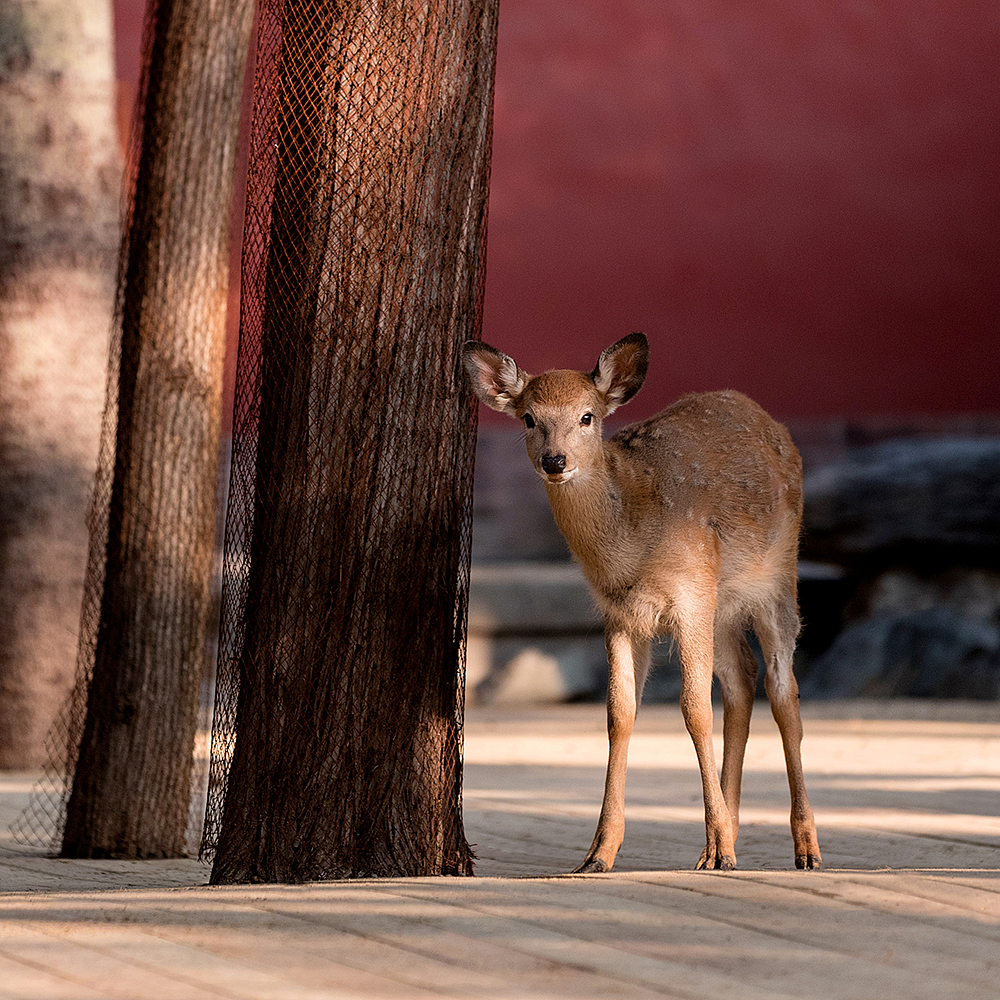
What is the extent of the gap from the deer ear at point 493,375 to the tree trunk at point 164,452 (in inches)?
87.6

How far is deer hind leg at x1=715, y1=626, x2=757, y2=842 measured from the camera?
6.25 metres

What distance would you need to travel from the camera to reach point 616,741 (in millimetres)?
5617

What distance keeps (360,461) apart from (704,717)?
1.60 m

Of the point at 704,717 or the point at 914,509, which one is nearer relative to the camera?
the point at 704,717

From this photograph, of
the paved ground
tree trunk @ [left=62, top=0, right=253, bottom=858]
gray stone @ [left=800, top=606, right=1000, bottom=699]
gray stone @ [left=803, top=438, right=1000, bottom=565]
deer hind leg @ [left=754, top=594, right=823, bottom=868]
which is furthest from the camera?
gray stone @ [left=803, top=438, right=1000, bottom=565]

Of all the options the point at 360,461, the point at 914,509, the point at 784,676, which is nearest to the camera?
the point at 360,461

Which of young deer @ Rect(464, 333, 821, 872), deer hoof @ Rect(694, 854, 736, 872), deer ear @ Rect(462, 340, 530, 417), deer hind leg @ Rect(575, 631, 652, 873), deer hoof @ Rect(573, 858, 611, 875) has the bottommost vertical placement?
deer hoof @ Rect(573, 858, 611, 875)

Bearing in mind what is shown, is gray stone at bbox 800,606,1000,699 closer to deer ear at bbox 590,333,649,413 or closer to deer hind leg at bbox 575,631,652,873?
deer hind leg at bbox 575,631,652,873

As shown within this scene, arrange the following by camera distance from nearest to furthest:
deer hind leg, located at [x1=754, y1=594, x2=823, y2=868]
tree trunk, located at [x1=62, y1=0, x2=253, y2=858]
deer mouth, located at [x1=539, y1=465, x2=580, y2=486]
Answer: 1. deer mouth, located at [x1=539, y1=465, x2=580, y2=486]
2. deer hind leg, located at [x1=754, y1=594, x2=823, y2=868]
3. tree trunk, located at [x1=62, y1=0, x2=253, y2=858]

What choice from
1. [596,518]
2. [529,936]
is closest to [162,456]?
[596,518]

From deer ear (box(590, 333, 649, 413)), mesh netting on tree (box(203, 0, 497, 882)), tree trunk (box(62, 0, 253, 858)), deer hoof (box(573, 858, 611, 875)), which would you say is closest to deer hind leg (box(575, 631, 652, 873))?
deer hoof (box(573, 858, 611, 875))

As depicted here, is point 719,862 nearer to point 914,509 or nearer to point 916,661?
point 916,661

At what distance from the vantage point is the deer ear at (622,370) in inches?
220

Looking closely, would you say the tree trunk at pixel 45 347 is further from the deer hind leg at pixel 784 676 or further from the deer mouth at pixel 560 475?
the deer mouth at pixel 560 475
